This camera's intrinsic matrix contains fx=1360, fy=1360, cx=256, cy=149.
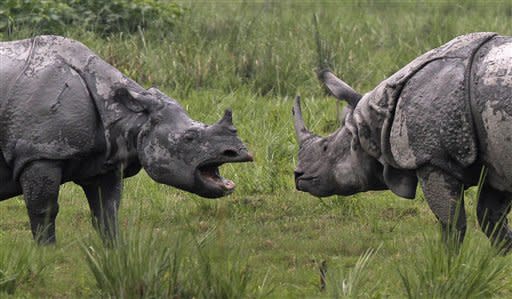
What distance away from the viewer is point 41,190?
7.37 m

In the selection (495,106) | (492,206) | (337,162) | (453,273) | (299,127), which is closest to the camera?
(453,273)

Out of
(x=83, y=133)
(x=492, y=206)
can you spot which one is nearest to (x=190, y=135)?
(x=83, y=133)

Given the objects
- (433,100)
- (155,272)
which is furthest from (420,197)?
(155,272)

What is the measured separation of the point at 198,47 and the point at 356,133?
4855mm

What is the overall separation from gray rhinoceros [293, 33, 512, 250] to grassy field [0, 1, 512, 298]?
1.13ft

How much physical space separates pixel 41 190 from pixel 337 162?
175 centimetres

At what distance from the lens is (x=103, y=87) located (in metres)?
7.49

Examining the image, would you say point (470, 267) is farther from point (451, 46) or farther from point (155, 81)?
point (155, 81)

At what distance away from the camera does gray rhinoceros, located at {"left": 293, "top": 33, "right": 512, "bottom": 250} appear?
6875mm

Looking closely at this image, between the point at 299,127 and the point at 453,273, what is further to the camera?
the point at 299,127

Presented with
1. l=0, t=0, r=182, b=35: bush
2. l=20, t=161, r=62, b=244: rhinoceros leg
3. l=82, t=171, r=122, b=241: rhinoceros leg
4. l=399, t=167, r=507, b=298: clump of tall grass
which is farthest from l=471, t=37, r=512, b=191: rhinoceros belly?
l=0, t=0, r=182, b=35: bush

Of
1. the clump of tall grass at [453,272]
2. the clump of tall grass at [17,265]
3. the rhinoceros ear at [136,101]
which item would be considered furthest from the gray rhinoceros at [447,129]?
the clump of tall grass at [17,265]

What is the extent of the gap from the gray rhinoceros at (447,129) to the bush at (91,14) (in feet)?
17.4

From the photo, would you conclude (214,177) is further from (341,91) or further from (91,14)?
(91,14)
